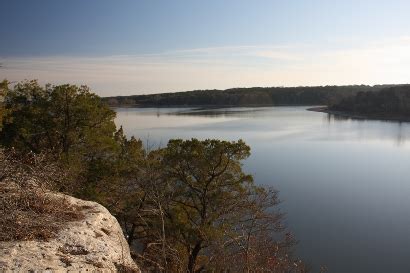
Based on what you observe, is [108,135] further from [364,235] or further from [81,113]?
[364,235]

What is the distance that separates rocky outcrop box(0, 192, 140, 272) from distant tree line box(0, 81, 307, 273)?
8.03m

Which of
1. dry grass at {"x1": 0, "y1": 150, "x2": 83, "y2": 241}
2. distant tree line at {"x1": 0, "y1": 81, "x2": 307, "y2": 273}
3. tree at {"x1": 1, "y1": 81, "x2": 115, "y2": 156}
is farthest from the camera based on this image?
tree at {"x1": 1, "y1": 81, "x2": 115, "y2": 156}

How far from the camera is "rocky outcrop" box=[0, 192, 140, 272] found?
4062 millimetres

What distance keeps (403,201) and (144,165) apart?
16840 mm

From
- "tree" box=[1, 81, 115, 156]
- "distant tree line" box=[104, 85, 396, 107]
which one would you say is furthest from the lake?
"distant tree line" box=[104, 85, 396, 107]

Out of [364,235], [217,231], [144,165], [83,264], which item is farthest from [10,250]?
[364,235]

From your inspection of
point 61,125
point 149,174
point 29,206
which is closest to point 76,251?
point 29,206

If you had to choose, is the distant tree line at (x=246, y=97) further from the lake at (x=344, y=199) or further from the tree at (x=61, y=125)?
the tree at (x=61, y=125)

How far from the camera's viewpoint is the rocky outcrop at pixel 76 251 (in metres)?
4.06

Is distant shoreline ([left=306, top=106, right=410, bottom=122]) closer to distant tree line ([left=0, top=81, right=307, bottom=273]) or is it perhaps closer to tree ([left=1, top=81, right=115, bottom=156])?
distant tree line ([left=0, top=81, right=307, bottom=273])

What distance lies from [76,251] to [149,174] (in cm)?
891

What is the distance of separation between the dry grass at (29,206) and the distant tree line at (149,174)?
8.01 meters

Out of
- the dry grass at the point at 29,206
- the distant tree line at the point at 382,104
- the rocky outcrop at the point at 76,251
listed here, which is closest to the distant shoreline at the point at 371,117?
the distant tree line at the point at 382,104

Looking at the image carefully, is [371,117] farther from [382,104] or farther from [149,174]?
[149,174]
